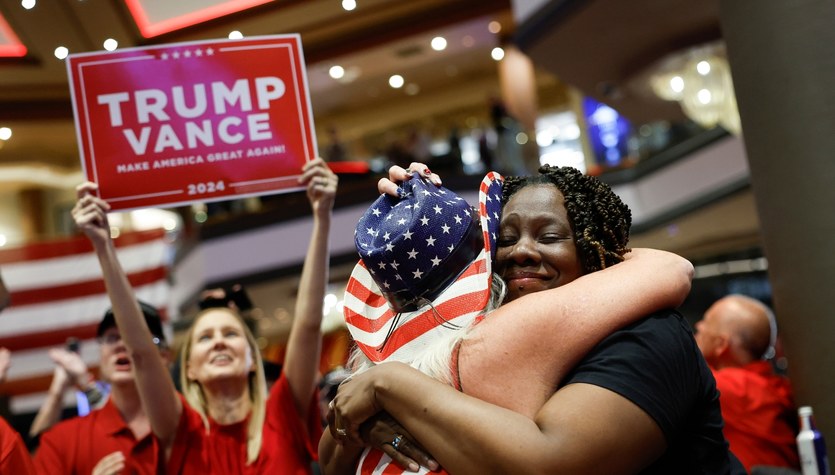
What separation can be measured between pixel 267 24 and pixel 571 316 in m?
2.46

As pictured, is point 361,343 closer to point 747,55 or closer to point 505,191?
point 505,191

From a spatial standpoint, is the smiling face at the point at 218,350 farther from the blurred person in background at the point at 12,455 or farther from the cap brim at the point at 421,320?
the cap brim at the point at 421,320

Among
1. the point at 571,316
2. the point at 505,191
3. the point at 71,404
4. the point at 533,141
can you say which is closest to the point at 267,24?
the point at 505,191

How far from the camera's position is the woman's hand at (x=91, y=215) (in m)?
2.63

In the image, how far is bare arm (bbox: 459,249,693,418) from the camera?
1.42 meters

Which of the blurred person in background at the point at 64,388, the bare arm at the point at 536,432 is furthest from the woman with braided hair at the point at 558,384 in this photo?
the blurred person in background at the point at 64,388

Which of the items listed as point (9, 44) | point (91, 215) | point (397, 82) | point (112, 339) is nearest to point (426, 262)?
point (91, 215)

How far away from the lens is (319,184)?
2900 millimetres

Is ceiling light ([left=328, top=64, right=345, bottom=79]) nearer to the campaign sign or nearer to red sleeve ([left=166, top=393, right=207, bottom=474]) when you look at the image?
the campaign sign

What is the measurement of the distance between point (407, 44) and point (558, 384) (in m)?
8.39

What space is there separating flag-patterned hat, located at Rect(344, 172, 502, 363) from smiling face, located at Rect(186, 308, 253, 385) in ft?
4.35

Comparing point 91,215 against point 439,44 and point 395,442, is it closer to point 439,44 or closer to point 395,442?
point 395,442

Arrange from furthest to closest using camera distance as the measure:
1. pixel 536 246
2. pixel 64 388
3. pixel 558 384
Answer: pixel 64 388, pixel 536 246, pixel 558 384

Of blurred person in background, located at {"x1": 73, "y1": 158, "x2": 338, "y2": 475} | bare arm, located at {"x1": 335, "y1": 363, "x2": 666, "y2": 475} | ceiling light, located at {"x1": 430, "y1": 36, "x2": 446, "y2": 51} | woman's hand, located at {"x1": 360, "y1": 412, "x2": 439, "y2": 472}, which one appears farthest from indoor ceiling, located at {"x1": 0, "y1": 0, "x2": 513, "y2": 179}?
ceiling light, located at {"x1": 430, "y1": 36, "x2": 446, "y2": 51}
